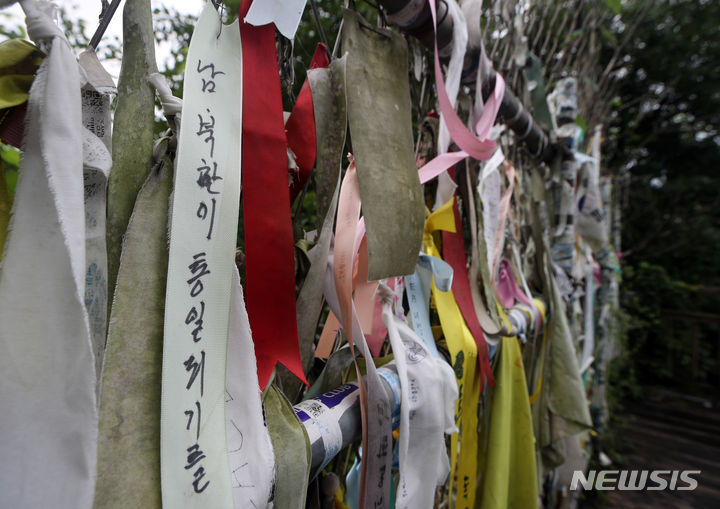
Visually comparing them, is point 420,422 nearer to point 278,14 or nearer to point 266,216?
point 266,216

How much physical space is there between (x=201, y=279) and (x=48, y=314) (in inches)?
2.5

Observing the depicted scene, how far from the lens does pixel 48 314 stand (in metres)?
0.17

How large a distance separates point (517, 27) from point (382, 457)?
1005mm

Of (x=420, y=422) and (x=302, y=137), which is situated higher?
(x=302, y=137)

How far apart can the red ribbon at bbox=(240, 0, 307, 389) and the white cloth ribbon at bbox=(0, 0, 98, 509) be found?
89 mm

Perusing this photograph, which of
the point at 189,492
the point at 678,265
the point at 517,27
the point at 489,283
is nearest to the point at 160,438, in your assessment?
the point at 189,492

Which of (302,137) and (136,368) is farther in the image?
(302,137)

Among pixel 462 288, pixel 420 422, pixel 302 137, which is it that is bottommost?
pixel 420 422

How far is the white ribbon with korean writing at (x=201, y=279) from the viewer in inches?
7.4

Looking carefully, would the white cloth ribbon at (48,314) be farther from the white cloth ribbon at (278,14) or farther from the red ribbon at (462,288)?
the red ribbon at (462,288)

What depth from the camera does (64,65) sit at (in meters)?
0.18

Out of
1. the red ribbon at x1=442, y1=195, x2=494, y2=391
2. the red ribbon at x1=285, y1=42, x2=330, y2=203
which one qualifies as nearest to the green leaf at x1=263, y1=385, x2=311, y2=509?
the red ribbon at x1=285, y1=42, x2=330, y2=203

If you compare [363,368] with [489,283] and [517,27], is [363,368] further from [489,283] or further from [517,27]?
[517,27]

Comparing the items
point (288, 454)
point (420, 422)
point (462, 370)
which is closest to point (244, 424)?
point (288, 454)
